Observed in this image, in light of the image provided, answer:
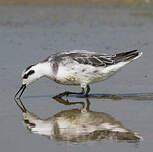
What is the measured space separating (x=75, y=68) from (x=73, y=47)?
4670mm

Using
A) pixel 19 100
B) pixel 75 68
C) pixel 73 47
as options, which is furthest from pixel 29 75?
pixel 73 47

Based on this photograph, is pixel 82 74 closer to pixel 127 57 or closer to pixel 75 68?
pixel 75 68

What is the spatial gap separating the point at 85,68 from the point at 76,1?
41.0 ft

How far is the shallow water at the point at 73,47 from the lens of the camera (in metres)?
8.03

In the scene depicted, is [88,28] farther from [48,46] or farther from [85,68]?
[85,68]

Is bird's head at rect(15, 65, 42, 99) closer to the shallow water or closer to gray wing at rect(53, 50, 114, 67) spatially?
the shallow water

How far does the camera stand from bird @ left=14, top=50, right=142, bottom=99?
34.1 feet

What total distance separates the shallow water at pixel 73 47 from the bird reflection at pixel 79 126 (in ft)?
0.44

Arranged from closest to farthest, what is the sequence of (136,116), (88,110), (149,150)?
(149,150), (136,116), (88,110)

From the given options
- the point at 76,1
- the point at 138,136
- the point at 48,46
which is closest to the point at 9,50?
the point at 48,46

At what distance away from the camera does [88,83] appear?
1060 centimetres

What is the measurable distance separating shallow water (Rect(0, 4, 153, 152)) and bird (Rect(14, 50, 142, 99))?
32 centimetres

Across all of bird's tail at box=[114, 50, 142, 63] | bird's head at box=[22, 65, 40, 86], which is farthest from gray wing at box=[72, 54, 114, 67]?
bird's head at box=[22, 65, 40, 86]

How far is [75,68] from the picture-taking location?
409 inches
